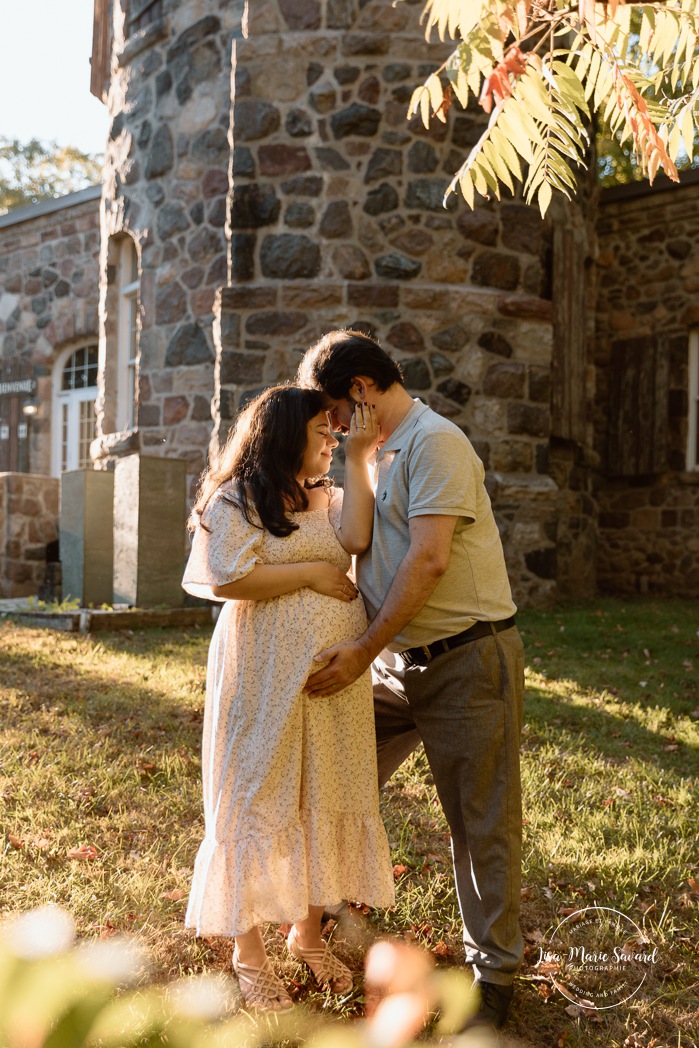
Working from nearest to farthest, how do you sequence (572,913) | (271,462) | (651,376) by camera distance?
1. (271,462)
2. (572,913)
3. (651,376)

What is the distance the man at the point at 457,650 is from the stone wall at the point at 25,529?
898 centimetres

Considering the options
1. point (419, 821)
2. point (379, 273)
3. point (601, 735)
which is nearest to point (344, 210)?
point (379, 273)

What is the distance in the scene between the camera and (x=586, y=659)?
7.41m

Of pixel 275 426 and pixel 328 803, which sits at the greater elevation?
pixel 275 426

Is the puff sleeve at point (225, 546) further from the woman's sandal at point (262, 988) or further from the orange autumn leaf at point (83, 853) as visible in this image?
the orange autumn leaf at point (83, 853)

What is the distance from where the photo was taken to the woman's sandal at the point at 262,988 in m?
2.59

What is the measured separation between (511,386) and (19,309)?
999 centimetres

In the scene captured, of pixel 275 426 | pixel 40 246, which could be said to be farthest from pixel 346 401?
pixel 40 246

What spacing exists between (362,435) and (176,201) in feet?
28.1

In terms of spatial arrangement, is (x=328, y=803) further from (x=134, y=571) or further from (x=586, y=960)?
(x=134, y=571)

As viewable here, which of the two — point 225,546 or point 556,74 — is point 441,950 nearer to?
point 225,546

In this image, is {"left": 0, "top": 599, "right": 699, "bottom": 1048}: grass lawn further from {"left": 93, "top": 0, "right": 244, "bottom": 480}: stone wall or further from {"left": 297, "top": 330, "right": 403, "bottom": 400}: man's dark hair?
{"left": 93, "top": 0, "right": 244, "bottom": 480}: stone wall

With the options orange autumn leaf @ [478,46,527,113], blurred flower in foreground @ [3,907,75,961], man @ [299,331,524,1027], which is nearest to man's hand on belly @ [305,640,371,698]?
A: man @ [299,331,524,1027]

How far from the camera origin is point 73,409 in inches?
617
